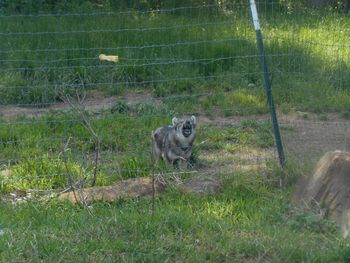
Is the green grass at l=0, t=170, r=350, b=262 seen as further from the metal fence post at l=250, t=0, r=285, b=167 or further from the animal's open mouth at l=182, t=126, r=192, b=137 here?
the animal's open mouth at l=182, t=126, r=192, b=137

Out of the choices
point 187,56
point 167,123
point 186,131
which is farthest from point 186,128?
point 187,56

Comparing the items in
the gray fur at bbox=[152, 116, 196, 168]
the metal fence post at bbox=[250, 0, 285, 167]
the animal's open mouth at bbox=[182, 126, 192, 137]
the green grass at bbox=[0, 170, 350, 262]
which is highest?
the metal fence post at bbox=[250, 0, 285, 167]

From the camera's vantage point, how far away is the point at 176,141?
8.61m

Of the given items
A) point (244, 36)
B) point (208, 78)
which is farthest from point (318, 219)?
point (208, 78)

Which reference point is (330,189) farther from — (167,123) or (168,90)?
(168,90)

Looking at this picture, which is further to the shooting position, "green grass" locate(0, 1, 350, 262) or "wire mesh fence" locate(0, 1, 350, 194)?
"wire mesh fence" locate(0, 1, 350, 194)

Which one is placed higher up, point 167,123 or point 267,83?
point 267,83

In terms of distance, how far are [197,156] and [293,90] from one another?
1236mm

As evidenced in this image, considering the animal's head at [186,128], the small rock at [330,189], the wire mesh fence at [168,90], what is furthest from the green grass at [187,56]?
the small rock at [330,189]

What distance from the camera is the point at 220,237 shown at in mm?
6539

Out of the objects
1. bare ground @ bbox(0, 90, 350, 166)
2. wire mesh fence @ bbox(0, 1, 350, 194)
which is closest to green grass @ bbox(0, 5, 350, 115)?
wire mesh fence @ bbox(0, 1, 350, 194)

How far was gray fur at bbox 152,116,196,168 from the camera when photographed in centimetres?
855

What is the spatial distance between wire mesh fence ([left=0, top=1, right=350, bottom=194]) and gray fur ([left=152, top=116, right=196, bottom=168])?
0.47ft

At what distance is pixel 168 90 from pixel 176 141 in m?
2.22
